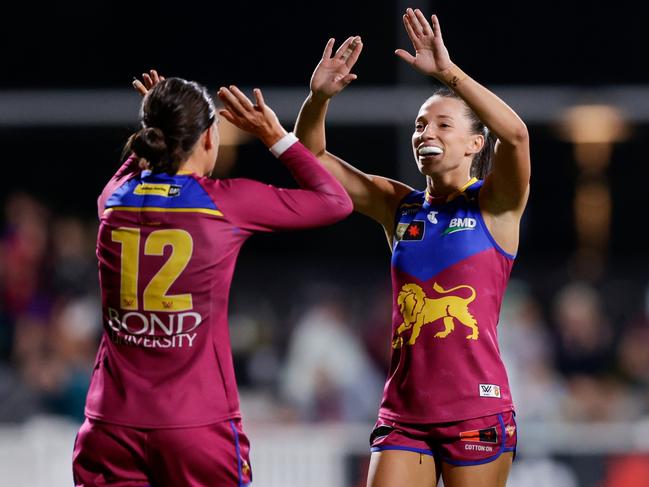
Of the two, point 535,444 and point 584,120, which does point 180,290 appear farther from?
point 584,120

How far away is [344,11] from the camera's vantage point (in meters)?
10.7

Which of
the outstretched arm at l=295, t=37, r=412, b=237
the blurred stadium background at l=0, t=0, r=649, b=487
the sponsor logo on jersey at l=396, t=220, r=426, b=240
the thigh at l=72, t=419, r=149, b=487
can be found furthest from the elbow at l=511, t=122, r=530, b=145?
the blurred stadium background at l=0, t=0, r=649, b=487

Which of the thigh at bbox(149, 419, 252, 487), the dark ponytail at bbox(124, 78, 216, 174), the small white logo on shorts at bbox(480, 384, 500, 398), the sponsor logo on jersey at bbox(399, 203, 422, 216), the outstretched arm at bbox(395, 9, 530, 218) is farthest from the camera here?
the sponsor logo on jersey at bbox(399, 203, 422, 216)

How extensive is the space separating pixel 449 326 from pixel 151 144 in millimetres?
1122

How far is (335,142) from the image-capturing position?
10461mm

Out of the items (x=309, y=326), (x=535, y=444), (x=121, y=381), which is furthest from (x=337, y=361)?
(x=121, y=381)

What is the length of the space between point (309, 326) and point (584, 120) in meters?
3.71

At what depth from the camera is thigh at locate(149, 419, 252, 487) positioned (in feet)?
9.71

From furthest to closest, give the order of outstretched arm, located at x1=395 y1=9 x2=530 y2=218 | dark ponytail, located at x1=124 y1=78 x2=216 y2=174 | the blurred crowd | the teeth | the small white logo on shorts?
the blurred crowd, the teeth, the small white logo on shorts, outstretched arm, located at x1=395 y1=9 x2=530 y2=218, dark ponytail, located at x1=124 y1=78 x2=216 y2=174

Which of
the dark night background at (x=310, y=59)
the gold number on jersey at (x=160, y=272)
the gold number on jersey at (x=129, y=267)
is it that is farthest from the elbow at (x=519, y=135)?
the dark night background at (x=310, y=59)

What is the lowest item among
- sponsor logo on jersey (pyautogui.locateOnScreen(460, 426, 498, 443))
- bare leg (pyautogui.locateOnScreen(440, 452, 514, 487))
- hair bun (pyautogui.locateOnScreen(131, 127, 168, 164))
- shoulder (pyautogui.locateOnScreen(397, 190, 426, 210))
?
bare leg (pyautogui.locateOnScreen(440, 452, 514, 487))

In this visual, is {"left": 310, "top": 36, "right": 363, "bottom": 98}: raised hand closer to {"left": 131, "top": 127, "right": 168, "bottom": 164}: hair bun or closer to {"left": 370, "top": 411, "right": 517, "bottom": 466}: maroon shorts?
{"left": 131, "top": 127, "right": 168, "bottom": 164}: hair bun

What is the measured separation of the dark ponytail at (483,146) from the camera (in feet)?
12.3

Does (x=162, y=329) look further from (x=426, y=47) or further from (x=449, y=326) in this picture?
(x=426, y=47)
